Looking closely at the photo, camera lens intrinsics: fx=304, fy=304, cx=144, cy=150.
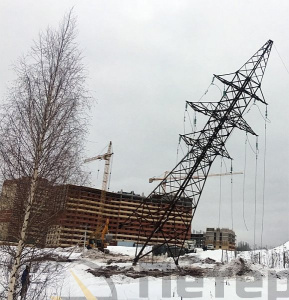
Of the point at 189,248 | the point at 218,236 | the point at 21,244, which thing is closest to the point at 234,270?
the point at 21,244

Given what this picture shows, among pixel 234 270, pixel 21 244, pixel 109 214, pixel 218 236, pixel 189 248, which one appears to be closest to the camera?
pixel 21 244

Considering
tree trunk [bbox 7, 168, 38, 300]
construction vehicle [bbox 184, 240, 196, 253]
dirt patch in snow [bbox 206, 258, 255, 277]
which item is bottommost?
construction vehicle [bbox 184, 240, 196, 253]

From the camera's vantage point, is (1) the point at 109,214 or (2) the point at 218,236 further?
(2) the point at 218,236

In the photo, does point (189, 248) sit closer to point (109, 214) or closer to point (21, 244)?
point (109, 214)

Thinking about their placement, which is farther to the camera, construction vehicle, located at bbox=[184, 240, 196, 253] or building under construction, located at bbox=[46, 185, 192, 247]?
construction vehicle, located at bbox=[184, 240, 196, 253]

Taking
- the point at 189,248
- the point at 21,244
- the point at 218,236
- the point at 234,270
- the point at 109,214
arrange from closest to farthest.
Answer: the point at 21,244, the point at 234,270, the point at 189,248, the point at 109,214, the point at 218,236

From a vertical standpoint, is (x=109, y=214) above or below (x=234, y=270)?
above

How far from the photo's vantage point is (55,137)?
20.8ft

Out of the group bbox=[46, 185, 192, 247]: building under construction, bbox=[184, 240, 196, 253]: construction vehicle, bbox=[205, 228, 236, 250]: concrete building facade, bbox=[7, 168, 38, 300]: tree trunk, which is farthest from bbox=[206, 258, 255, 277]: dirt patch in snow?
Result: bbox=[205, 228, 236, 250]: concrete building facade

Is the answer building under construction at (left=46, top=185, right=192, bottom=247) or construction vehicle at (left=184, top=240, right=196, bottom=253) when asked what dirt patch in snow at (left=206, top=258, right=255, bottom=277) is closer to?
building under construction at (left=46, top=185, right=192, bottom=247)

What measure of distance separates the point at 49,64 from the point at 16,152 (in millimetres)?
2130

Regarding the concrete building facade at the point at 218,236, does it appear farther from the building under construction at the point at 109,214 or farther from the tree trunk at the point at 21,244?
the tree trunk at the point at 21,244

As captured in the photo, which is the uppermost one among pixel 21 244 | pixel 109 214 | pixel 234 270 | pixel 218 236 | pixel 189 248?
pixel 109 214

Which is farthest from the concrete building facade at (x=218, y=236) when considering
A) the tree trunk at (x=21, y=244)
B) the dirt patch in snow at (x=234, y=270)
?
the tree trunk at (x=21, y=244)
